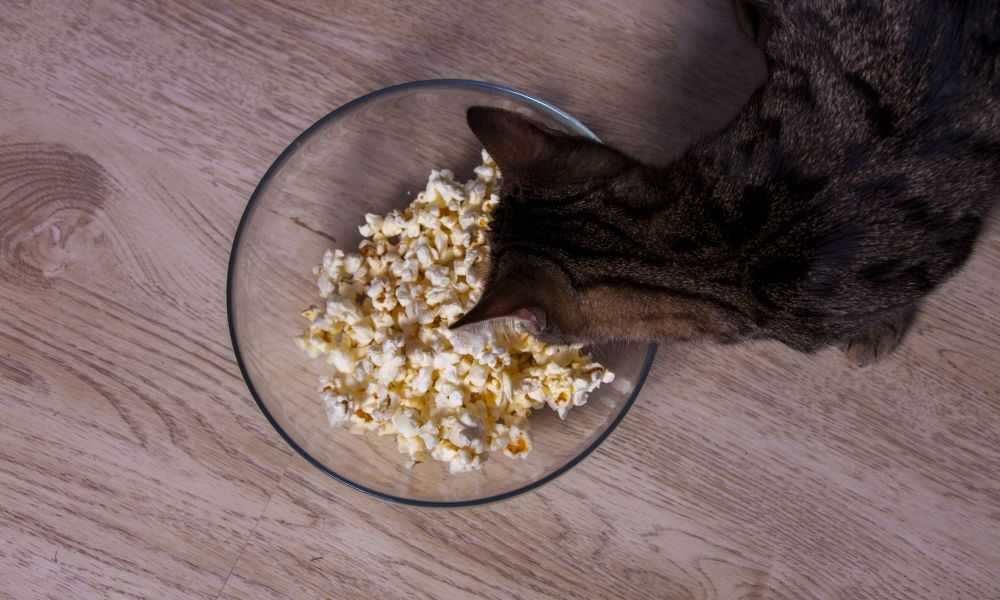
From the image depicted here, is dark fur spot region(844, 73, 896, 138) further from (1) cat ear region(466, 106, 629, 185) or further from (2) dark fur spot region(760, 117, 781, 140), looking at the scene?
(1) cat ear region(466, 106, 629, 185)

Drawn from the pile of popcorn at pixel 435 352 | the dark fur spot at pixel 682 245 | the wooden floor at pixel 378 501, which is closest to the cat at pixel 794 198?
the dark fur spot at pixel 682 245

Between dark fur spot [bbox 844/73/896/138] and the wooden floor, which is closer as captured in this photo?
dark fur spot [bbox 844/73/896/138]

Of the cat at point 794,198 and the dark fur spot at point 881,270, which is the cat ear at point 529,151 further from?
the dark fur spot at point 881,270

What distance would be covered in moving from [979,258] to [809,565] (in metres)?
0.64

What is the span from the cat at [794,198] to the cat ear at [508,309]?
4 cm

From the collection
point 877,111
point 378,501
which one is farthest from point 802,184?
point 378,501

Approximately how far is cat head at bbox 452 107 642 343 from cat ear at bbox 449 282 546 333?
2.7 inches

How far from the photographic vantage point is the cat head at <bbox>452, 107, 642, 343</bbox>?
89 cm

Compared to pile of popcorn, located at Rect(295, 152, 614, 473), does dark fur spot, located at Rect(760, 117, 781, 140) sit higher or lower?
higher

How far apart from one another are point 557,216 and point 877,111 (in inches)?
17.5

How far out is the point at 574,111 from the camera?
1.23 meters

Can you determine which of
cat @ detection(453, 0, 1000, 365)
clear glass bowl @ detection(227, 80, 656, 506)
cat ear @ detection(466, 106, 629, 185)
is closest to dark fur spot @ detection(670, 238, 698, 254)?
cat @ detection(453, 0, 1000, 365)

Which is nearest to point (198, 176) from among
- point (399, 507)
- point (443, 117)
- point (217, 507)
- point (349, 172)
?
point (349, 172)

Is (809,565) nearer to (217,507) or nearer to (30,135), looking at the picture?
(217,507)
